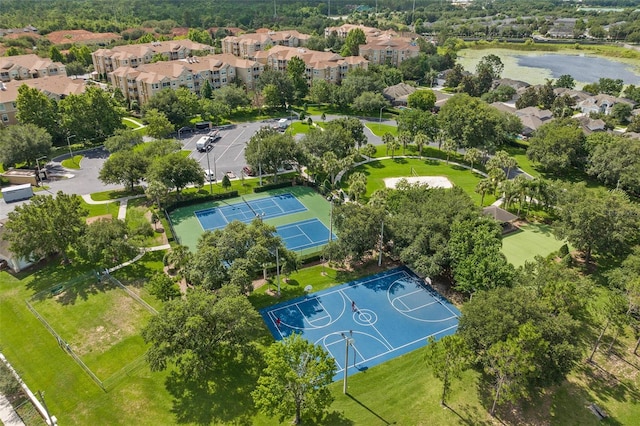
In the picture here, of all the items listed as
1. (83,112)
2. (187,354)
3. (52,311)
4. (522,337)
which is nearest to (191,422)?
(187,354)

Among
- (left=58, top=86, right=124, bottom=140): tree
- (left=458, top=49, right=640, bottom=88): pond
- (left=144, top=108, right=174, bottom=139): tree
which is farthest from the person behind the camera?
(left=458, top=49, right=640, bottom=88): pond

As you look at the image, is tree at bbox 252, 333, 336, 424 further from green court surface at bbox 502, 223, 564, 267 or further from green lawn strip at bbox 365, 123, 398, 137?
green lawn strip at bbox 365, 123, 398, 137

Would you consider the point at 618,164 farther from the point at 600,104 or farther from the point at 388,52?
the point at 388,52

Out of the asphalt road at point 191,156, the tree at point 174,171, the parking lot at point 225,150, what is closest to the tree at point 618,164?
the asphalt road at point 191,156

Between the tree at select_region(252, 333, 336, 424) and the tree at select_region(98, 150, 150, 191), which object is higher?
the tree at select_region(98, 150, 150, 191)

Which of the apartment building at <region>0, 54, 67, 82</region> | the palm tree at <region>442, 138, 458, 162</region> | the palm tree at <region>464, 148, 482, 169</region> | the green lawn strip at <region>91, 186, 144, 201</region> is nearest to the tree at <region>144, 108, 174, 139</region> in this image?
the green lawn strip at <region>91, 186, 144, 201</region>

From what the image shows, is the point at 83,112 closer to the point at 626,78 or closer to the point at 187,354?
the point at 187,354
